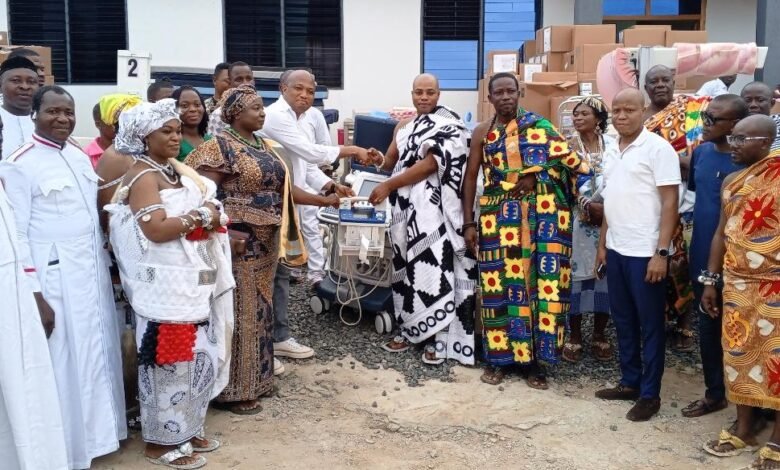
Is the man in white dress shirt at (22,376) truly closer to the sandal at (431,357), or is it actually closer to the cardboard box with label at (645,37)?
the sandal at (431,357)

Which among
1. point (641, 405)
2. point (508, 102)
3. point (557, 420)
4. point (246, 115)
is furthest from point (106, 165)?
point (641, 405)

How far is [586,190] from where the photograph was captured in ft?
17.1

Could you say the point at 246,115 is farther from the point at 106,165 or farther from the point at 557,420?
the point at 557,420

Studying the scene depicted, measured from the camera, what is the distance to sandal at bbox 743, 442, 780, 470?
3600 mm

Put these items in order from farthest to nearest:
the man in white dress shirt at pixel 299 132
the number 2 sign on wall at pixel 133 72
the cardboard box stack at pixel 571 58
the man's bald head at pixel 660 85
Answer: the cardboard box stack at pixel 571 58 < the number 2 sign on wall at pixel 133 72 < the man's bald head at pixel 660 85 < the man in white dress shirt at pixel 299 132

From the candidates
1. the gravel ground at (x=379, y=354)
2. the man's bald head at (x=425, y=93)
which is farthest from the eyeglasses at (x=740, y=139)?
the man's bald head at (x=425, y=93)

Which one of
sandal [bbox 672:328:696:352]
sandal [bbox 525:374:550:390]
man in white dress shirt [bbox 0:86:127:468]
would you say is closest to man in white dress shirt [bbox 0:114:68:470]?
man in white dress shirt [bbox 0:86:127:468]

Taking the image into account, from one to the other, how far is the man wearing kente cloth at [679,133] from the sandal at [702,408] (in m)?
1.03

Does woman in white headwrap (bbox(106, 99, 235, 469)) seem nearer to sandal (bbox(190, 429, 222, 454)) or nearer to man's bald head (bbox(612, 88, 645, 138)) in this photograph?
sandal (bbox(190, 429, 222, 454))

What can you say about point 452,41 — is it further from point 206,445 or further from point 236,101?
point 206,445

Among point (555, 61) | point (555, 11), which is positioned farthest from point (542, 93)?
point (555, 11)

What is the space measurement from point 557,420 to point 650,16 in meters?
10.1

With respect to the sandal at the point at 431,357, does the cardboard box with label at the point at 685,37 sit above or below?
above

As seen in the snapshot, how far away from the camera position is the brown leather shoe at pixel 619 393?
4.57 meters
